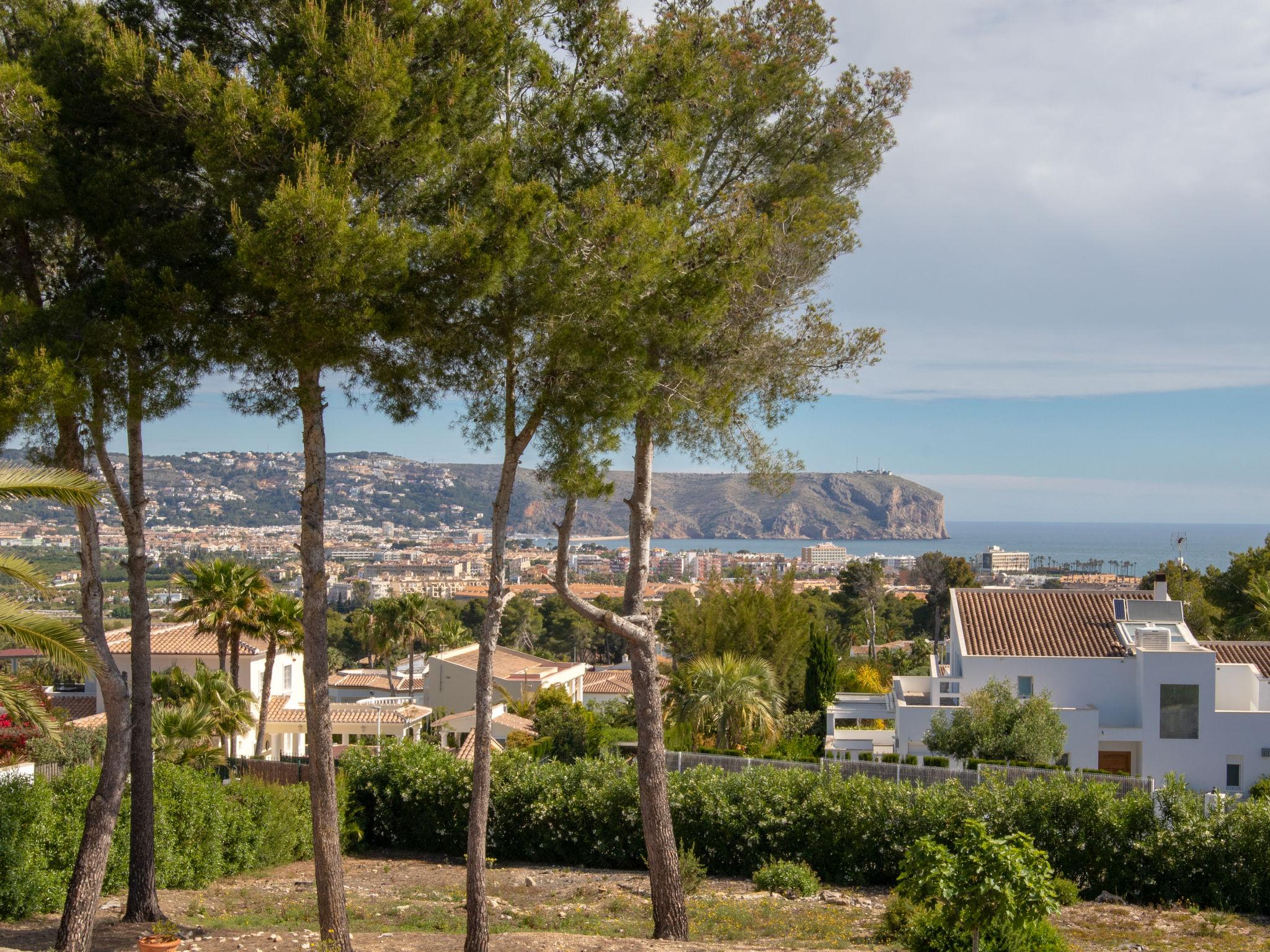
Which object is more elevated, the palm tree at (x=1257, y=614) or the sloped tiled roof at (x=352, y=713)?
the palm tree at (x=1257, y=614)

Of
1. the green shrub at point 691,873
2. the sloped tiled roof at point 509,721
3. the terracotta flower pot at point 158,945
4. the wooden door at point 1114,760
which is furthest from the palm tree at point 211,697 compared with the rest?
the wooden door at point 1114,760

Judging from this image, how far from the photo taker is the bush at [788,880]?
1298 cm

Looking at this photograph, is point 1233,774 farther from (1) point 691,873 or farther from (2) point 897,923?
(2) point 897,923

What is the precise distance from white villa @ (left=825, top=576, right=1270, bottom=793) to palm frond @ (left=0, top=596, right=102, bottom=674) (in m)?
17.4

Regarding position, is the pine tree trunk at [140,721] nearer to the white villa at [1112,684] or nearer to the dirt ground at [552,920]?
the dirt ground at [552,920]

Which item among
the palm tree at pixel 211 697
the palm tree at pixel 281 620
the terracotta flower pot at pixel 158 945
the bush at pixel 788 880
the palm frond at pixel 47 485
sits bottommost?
the bush at pixel 788 880

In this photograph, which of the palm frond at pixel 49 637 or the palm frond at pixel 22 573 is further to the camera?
the palm frond at pixel 22 573

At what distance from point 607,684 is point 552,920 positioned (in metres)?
35.5

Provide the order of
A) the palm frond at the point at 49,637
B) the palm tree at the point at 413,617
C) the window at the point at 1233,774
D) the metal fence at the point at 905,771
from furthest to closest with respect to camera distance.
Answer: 1. the palm tree at the point at 413,617
2. the window at the point at 1233,774
3. the metal fence at the point at 905,771
4. the palm frond at the point at 49,637

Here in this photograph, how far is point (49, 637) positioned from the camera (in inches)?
299

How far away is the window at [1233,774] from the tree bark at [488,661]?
18416mm

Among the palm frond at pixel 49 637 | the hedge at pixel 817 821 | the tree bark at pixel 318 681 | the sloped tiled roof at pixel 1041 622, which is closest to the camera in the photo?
the palm frond at pixel 49 637

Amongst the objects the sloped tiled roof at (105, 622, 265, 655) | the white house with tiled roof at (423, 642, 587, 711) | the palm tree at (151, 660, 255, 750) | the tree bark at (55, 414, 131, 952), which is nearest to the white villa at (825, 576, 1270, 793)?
the palm tree at (151, 660, 255, 750)

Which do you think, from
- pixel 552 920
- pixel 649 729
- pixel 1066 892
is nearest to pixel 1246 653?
pixel 1066 892
